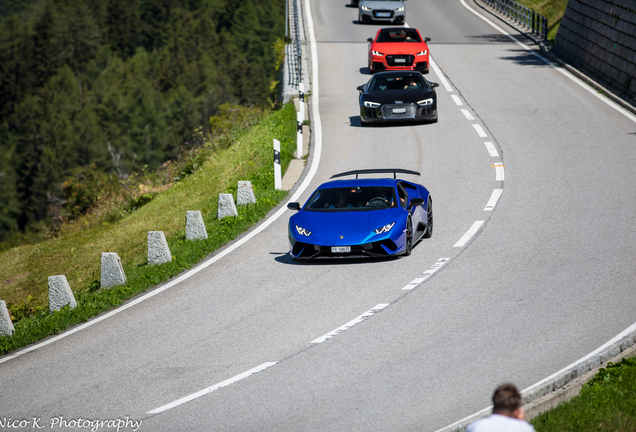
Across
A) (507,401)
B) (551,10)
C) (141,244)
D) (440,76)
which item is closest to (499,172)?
(141,244)

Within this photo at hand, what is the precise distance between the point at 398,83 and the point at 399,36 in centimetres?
812

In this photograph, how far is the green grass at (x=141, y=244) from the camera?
11.6 meters

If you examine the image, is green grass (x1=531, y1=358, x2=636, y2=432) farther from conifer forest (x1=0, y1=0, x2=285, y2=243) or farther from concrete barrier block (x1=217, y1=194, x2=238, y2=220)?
conifer forest (x1=0, y1=0, x2=285, y2=243)

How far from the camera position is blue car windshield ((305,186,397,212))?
12680 millimetres

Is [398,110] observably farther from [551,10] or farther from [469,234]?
[551,10]

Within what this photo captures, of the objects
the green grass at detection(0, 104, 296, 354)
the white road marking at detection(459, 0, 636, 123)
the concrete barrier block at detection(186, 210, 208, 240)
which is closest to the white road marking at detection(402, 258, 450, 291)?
the green grass at detection(0, 104, 296, 354)

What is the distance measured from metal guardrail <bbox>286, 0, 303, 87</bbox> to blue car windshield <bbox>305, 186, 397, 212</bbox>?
53.1 feet

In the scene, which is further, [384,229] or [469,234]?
[469,234]

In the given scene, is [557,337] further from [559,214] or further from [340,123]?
[340,123]

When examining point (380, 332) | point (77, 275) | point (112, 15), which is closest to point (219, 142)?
point (77, 275)

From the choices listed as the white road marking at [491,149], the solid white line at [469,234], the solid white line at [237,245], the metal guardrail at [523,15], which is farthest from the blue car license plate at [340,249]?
the metal guardrail at [523,15]

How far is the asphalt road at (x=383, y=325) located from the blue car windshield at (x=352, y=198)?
998 mm

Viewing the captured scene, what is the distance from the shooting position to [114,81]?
159875 millimetres

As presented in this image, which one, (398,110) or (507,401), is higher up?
(507,401)
